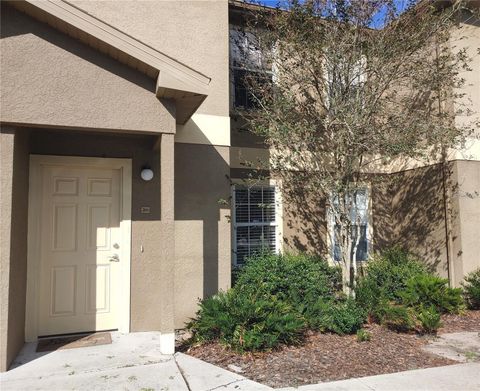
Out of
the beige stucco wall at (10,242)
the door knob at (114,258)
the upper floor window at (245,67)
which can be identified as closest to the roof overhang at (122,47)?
the beige stucco wall at (10,242)

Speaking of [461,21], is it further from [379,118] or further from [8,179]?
[8,179]

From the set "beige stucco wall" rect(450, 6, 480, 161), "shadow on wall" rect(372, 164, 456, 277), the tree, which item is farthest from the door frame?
"beige stucco wall" rect(450, 6, 480, 161)

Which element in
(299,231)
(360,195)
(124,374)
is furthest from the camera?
(360,195)

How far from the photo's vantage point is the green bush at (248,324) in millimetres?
5039

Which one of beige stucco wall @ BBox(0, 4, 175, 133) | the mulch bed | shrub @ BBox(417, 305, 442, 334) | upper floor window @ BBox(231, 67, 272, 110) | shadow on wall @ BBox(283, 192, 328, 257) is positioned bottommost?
the mulch bed

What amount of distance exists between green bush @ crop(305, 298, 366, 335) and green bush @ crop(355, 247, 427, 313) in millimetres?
591

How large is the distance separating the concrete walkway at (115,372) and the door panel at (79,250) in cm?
71

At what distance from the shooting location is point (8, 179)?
178 inches

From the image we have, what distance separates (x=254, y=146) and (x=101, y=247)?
350 cm

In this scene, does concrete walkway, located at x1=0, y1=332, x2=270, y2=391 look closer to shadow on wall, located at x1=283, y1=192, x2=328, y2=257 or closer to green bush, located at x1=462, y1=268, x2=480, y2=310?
shadow on wall, located at x1=283, y1=192, x2=328, y2=257

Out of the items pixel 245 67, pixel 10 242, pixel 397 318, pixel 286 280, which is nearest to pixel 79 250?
pixel 10 242

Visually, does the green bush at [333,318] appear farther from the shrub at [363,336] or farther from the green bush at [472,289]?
the green bush at [472,289]

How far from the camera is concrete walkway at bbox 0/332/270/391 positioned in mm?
4152

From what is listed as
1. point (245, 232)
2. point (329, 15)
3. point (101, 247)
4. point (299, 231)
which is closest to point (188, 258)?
point (101, 247)
